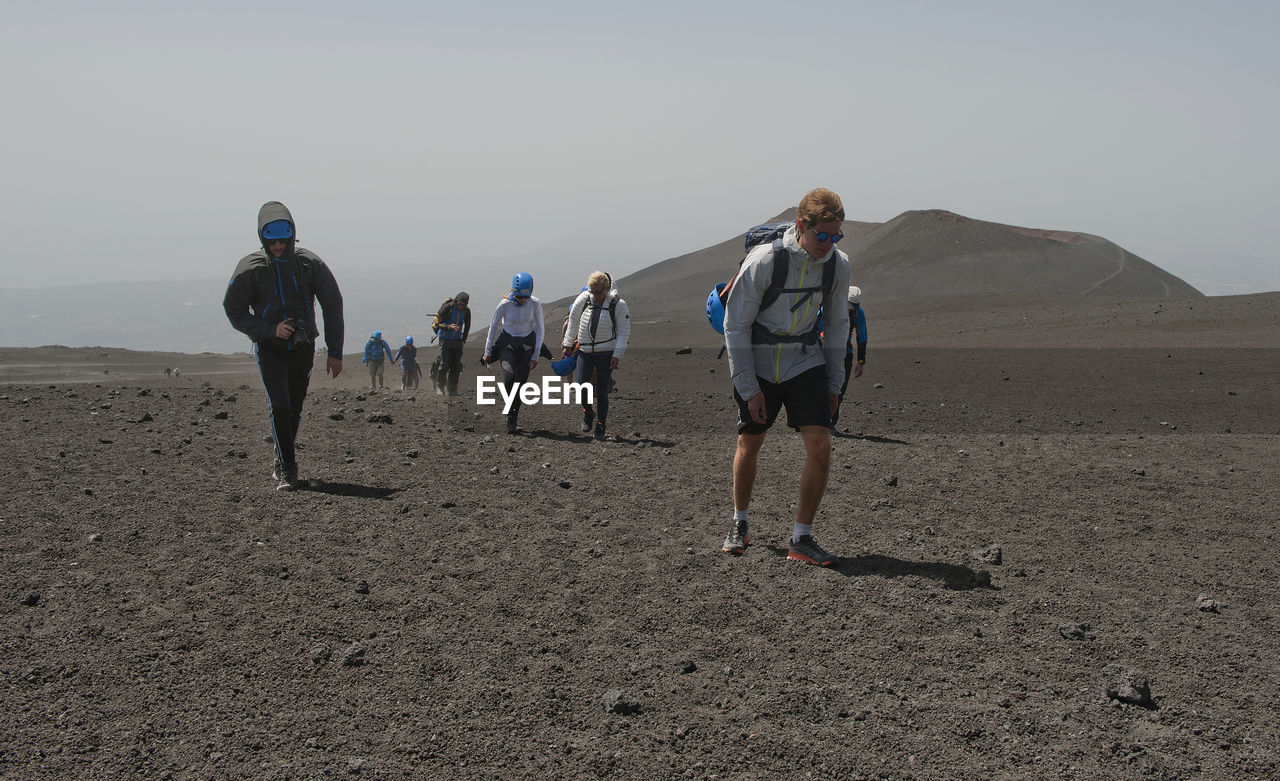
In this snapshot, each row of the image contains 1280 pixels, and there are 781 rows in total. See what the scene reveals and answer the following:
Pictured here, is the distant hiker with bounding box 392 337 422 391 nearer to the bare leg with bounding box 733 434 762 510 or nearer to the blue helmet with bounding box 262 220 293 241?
the blue helmet with bounding box 262 220 293 241

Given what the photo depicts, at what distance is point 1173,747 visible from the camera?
11.7ft

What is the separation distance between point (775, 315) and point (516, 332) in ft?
20.6

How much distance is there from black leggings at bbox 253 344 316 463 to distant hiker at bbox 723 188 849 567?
3664 mm

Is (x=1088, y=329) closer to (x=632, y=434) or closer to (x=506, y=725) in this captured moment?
(x=632, y=434)

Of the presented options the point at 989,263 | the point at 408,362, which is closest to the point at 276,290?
the point at 408,362

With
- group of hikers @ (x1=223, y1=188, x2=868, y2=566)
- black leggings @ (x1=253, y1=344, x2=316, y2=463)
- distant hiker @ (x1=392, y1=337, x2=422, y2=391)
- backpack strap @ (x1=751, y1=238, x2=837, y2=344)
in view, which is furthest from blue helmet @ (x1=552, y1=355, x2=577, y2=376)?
distant hiker @ (x1=392, y1=337, x2=422, y2=391)

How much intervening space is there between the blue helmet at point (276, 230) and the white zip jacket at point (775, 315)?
3.56 meters

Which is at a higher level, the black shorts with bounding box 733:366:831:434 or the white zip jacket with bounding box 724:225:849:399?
the white zip jacket with bounding box 724:225:849:399

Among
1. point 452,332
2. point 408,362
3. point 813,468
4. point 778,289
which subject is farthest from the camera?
point 408,362

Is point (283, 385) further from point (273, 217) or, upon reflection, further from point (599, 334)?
point (599, 334)

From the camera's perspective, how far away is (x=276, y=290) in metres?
7.34

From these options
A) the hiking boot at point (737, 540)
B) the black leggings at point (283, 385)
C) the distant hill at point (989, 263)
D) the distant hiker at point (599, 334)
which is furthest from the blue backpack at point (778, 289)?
the distant hill at point (989, 263)

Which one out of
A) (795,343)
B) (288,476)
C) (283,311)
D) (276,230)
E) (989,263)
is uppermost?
(989,263)

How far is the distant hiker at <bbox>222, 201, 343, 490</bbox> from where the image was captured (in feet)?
23.8
